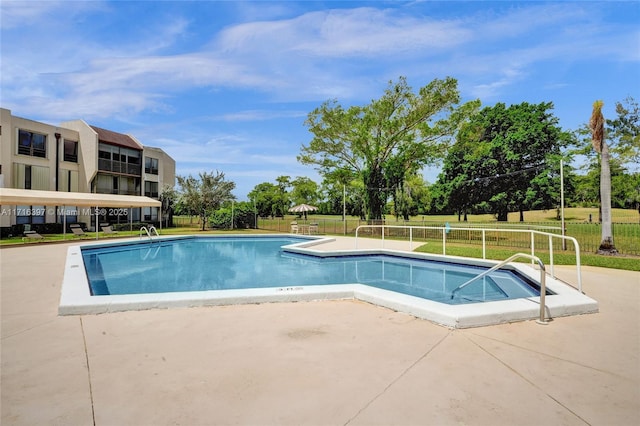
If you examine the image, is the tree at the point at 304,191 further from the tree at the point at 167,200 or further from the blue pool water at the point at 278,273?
the blue pool water at the point at 278,273

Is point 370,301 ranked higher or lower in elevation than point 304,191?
lower

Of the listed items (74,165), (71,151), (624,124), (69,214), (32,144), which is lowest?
(69,214)

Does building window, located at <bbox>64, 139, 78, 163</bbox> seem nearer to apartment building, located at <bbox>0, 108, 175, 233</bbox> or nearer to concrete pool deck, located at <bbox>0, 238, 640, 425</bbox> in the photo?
apartment building, located at <bbox>0, 108, 175, 233</bbox>

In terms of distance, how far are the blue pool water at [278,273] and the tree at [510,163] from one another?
26.4 metres

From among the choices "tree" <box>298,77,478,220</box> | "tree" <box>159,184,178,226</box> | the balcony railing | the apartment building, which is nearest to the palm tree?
"tree" <box>298,77,478,220</box>

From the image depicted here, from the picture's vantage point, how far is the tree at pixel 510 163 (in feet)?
113

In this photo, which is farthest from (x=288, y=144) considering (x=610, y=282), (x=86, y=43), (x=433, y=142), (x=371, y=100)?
(x=610, y=282)

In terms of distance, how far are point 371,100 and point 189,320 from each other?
68.2ft

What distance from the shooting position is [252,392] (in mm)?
2441

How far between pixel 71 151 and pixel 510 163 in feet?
140

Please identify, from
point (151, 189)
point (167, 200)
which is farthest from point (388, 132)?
point (151, 189)

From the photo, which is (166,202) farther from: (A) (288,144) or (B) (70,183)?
(A) (288,144)

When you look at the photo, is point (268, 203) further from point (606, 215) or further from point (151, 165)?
point (606, 215)

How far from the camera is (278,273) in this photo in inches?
372
